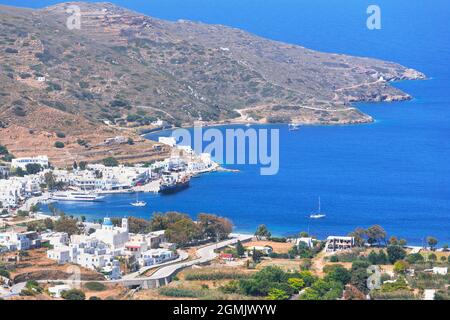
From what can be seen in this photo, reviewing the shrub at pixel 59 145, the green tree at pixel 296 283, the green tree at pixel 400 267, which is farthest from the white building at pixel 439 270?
the shrub at pixel 59 145

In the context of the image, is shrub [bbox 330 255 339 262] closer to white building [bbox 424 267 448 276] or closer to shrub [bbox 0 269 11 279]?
white building [bbox 424 267 448 276]

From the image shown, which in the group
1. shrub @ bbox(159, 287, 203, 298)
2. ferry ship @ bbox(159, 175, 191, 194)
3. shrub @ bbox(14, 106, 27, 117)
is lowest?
shrub @ bbox(159, 287, 203, 298)

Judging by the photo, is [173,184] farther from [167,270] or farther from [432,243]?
[167,270]

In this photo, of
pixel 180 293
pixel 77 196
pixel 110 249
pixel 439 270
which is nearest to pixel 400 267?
pixel 439 270

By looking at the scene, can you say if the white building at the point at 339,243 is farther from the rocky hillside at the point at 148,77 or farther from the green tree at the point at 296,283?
the rocky hillside at the point at 148,77

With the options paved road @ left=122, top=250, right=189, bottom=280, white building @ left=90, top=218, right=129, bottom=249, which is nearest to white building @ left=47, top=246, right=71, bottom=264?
white building @ left=90, top=218, right=129, bottom=249
